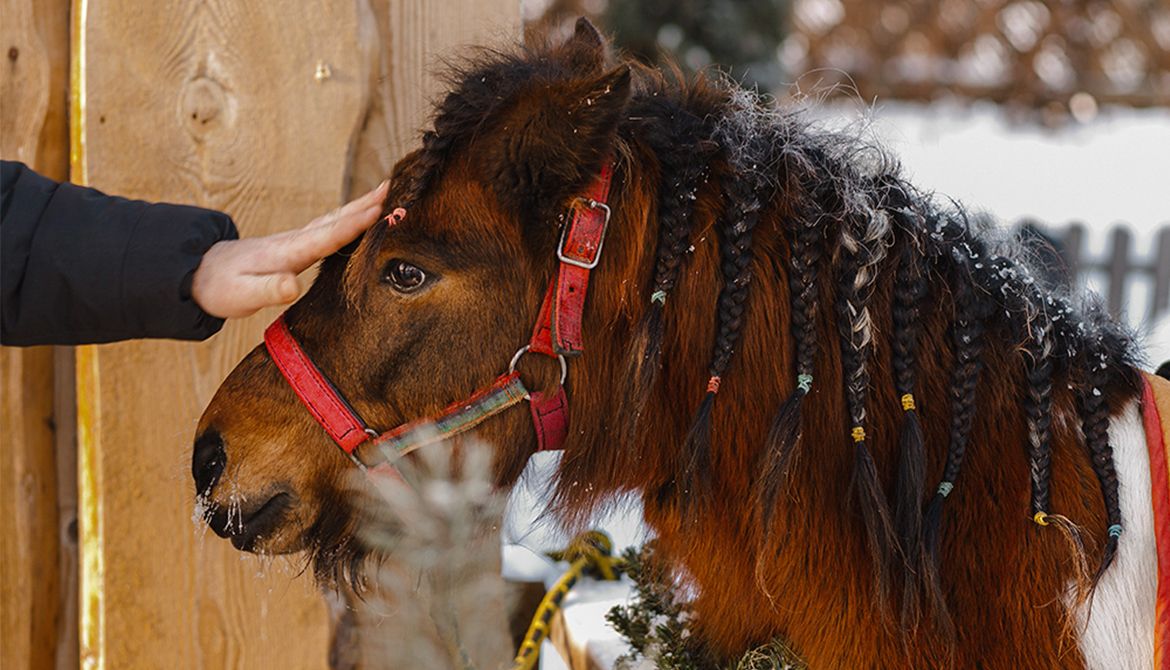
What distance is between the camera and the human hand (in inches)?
60.5

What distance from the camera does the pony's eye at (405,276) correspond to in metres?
1.48

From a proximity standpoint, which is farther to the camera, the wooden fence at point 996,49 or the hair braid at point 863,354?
the wooden fence at point 996,49

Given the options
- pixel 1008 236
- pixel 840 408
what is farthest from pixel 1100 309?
pixel 840 408

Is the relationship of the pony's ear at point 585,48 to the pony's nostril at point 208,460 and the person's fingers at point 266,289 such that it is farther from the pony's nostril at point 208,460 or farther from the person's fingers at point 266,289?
the pony's nostril at point 208,460

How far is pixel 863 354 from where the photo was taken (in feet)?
4.72

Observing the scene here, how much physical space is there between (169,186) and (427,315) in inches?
29.1

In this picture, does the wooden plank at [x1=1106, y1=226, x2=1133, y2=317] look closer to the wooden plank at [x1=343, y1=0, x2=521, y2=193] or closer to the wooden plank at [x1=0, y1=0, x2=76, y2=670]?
the wooden plank at [x1=343, y1=0, x2=521, y2=193]

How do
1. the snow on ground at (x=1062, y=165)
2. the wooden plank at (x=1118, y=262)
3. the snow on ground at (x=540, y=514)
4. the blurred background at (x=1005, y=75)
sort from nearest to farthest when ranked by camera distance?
the snow on ground at (x=540, y=514) < the blurred background at (x=1005, y=75) < the snow on ground at (x=1062, y=165) < the wooden plank at (x=1118, y=262)

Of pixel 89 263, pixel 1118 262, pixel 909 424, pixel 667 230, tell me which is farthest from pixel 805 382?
pixel 1118 262

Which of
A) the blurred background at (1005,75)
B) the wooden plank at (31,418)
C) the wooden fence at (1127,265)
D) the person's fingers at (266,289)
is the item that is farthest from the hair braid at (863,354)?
the wooden fence at (1127,265)

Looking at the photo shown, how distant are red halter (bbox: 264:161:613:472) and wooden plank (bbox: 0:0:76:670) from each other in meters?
0.77

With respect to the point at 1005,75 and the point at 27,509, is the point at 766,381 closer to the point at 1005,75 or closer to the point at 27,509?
the point at 27,509

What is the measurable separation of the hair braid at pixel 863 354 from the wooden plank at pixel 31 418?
1530mm

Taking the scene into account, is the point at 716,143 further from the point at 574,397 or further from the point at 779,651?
the point at 779,651
